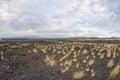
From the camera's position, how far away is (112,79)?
15328 millimetres

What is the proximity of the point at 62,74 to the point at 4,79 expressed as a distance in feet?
11.1

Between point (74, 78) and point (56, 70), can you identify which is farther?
point (56, 70)

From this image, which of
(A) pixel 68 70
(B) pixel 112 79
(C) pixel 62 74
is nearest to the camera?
(B) pixel 112 79

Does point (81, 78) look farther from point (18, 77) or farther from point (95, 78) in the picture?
point (18, 77)

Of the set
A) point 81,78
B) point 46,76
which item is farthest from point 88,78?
point 46,76

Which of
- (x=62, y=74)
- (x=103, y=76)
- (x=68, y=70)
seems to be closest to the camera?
(x=103, y=76)

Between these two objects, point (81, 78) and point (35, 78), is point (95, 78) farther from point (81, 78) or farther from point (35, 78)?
point (35, 78)

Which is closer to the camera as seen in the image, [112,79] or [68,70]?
[112,79]

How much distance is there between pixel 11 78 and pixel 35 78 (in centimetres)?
151

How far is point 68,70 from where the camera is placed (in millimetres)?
19000

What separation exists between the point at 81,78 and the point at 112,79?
66.4 inches

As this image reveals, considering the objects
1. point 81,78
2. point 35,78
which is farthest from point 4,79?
point 81,78

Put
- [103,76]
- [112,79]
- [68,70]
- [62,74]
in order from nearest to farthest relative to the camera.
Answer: [112,79] → [103,76] → [62,74] → [68,70]

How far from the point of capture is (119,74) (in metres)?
16.0
